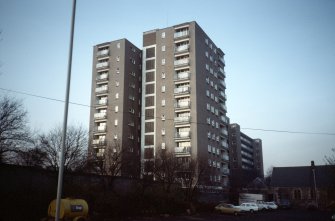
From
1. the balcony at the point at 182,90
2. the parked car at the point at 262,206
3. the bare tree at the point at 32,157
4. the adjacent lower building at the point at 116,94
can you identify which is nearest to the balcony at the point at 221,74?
the balcony at the point at 182,90

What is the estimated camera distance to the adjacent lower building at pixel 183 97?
61844mm

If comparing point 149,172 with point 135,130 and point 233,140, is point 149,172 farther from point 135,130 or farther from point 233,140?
point 233,140

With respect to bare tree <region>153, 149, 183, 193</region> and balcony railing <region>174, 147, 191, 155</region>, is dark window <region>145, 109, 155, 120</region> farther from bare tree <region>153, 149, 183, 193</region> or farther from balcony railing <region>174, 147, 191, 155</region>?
bare tree <region>153, 149, 183, 193</region>

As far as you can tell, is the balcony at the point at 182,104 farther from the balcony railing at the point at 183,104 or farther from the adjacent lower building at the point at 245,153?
the adjacent lower building at the point at 245,153

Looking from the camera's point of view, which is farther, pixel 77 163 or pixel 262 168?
pixel 262 168

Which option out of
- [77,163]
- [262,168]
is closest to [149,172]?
[77,163]

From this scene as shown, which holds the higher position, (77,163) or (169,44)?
(169,44)

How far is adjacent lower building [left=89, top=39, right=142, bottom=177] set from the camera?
66.9m

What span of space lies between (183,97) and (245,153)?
100875 millimetres

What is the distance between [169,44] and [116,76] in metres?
13.7

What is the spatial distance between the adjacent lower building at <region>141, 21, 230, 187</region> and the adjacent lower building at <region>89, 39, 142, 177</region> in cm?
306

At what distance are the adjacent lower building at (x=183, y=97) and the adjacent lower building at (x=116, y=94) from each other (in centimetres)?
306

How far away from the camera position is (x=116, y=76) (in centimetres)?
6962

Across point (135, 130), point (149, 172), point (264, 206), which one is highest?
point (135, 130)
